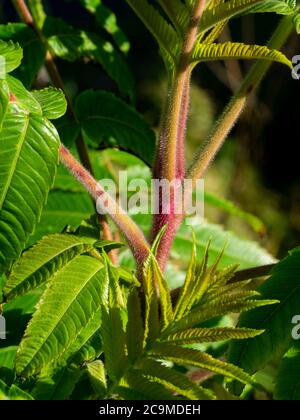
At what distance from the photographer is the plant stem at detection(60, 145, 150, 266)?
1017 millimetres

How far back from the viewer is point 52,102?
959mm

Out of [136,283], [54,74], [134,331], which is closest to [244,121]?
[54,74]

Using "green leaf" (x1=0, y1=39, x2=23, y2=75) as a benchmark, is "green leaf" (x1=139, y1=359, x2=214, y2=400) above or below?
below

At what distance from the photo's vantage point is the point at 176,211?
1.07 metres

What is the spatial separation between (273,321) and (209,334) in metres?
0.14

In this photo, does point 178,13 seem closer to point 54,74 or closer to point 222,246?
point 54,74

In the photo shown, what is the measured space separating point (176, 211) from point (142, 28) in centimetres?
507

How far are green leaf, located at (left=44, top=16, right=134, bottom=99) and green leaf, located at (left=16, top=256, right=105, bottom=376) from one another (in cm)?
60

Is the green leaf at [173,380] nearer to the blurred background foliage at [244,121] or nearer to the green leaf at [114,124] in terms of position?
the green leaf at [114,124]

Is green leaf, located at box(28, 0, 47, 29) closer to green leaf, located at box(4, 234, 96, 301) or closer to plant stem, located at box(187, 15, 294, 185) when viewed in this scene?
plant stem, located at box(187, 15, 294, 185)

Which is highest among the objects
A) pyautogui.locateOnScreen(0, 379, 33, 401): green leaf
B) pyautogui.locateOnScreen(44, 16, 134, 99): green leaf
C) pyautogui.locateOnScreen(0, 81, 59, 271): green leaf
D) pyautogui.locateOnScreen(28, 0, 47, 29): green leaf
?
pyautogui.locateOnScreen(28, 0, 47, 29): green leaf

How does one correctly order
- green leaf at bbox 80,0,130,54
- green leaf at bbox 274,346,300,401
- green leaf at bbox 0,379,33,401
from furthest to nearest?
green leaf at bbox 80,0,130,54
green leaf at bbox 274,346,300,401
green leaf at bbox 0,379,33,401

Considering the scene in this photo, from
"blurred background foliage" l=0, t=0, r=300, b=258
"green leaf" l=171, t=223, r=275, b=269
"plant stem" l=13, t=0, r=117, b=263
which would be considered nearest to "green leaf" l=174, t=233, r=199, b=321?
"plant stem" l=13, t=0, r=117, b=263

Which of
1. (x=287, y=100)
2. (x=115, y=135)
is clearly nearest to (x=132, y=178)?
(x=115, y=135)
